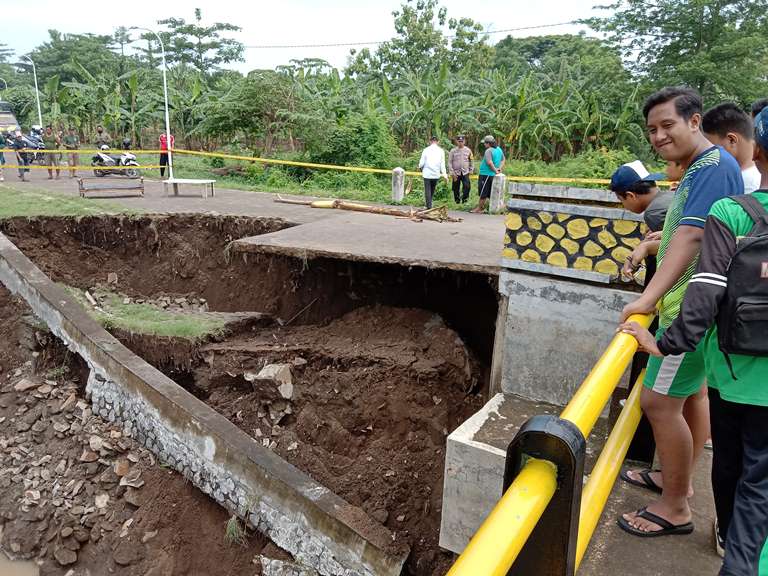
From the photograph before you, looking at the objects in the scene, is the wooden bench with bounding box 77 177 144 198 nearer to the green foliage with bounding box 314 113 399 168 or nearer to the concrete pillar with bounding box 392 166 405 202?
the concrete pillar with bounding box 392 166 405 202

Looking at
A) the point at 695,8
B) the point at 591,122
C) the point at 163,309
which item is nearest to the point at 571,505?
the point at 163,309

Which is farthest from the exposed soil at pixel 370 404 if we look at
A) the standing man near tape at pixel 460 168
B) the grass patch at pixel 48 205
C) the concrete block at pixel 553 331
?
the standing man near tape at pixel 460 168

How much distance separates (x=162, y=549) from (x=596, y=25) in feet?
62.3

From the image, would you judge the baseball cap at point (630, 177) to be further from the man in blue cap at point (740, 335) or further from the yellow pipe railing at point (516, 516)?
the yellow pipe railing at point (516, 516)

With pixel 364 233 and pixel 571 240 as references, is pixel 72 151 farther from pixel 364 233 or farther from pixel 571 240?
pixel 571 240

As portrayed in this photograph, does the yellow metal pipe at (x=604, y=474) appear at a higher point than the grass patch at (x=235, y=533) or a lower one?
higher

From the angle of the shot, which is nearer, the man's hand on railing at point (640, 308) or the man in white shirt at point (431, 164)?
the man's hand on railing at point (640, 308)

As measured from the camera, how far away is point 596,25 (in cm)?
1827

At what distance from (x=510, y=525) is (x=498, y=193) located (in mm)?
11019

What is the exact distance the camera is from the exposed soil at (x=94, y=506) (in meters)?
5.30

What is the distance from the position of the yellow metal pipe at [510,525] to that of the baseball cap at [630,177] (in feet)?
7.49

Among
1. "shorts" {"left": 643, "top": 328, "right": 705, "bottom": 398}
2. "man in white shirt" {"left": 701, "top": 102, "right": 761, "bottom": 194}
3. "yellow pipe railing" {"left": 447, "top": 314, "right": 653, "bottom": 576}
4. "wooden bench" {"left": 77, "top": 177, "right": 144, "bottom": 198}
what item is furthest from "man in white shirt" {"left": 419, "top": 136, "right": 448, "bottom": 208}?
"yellow pipe railing" {"left": 447, "top": 314, "right": 653, "bottom": 576}

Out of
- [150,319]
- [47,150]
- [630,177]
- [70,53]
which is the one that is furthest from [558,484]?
[70,53]

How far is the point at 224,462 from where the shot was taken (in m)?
5.38
